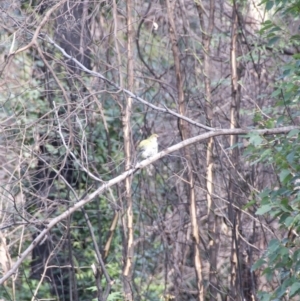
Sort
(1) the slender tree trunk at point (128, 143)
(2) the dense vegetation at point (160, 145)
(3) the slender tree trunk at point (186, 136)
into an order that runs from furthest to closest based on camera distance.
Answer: (3) the slender tree trunk at point (186, 136) → (1) the slender tree trunk at point (128, 143) → (2) the dense vegetation at point (160, 145)

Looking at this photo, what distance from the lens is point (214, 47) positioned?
9750mm

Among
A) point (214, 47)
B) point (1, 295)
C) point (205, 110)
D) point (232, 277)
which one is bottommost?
point (1, 295)

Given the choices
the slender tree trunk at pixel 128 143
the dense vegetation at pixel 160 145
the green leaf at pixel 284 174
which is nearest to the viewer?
the green leaf at pixel 284 174

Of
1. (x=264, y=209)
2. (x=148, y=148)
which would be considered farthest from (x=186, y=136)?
(x=264, y=209)

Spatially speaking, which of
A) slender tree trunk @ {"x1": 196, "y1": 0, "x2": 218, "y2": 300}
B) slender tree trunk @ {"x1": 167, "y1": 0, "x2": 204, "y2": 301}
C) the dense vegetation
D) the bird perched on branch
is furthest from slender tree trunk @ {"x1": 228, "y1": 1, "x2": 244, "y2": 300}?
the bird perched on branch

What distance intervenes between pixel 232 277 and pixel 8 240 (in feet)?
10.3

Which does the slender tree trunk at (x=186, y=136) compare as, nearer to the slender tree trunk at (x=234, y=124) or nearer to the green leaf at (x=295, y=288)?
the slender tree trunk at (x=234, y=124)

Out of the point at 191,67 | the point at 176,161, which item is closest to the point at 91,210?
the point at 176,161

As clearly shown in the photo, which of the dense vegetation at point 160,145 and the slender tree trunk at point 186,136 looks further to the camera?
the slender tree trunk at point 186,136

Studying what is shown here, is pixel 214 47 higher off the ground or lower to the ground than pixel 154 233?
higher

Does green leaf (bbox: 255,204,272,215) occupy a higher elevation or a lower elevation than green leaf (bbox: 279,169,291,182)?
lower

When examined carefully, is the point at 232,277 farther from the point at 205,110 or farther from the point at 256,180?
the point at 205,110

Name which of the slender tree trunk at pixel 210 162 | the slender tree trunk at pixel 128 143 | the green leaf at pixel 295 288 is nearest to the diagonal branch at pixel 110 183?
the green leaf at pixel 295 288

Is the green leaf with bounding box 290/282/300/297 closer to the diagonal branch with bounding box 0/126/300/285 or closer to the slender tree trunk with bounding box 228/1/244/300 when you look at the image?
the diagonal branch with bounding box 0/126/300/285
